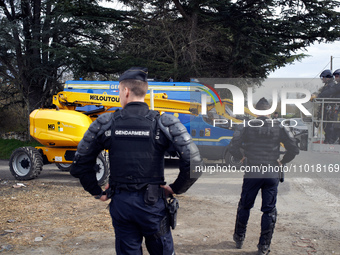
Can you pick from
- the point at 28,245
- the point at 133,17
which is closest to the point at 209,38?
Result: the point at 133,17

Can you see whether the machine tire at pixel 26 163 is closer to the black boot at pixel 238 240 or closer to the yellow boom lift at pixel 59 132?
the yellow boom lift at pixel 59 132

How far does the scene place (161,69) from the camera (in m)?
16.4

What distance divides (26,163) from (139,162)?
7763 millimetres

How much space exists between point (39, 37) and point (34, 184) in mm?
9808

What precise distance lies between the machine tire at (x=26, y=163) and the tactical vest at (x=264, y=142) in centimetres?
662

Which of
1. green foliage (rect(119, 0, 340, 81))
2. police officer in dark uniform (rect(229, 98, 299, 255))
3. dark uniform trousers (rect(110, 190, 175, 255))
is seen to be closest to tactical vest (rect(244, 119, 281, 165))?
police officer in dark uniform (rect(229, 98, 299, 255))

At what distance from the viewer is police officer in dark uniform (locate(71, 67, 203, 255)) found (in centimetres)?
288

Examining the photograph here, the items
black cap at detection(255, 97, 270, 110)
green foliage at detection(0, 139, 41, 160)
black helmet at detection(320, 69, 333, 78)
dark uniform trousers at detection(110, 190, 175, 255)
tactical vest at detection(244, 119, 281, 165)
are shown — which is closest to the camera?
dark uniform trousers at detection(110, 190, 175, 255)

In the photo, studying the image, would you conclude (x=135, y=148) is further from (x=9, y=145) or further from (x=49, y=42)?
(x=49, y=42)

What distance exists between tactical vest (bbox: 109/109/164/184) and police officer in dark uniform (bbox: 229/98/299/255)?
2.06 m

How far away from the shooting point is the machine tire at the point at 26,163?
9531 mm

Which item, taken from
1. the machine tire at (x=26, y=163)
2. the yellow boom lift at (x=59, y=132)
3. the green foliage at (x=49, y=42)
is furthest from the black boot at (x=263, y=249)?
the green foliage at (x=49, y=42)

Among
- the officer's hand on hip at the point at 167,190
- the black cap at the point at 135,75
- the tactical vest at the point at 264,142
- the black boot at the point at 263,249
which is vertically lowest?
the black boot at the point at 263,249

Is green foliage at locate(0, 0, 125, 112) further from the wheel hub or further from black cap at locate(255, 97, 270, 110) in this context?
black cap at locate(255, 97, 270, 110)
